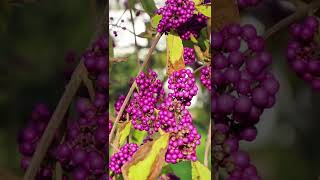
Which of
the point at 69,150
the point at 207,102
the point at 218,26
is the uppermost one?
the point at 218,26

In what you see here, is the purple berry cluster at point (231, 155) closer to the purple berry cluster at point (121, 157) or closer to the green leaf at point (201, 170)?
the green leaf at point (201, 170)

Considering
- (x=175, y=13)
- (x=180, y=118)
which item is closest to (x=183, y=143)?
(x=180, y=118)

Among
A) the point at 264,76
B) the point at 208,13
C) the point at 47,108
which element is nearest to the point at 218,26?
the point at 208,13

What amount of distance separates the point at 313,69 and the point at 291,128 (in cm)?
13

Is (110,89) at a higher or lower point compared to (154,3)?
lower

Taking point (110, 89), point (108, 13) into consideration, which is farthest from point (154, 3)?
point (110, 89)

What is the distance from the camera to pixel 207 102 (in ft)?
3.94

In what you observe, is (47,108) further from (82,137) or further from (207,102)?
(207,102)

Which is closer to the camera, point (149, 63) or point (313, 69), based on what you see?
point (313, 69)

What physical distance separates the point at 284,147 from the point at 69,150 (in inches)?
16.9

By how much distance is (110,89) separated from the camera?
122 cm

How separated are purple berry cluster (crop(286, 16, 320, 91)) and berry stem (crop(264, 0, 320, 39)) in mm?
15

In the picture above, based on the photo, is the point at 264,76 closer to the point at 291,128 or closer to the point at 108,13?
the point at 291,128

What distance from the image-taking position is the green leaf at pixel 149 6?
48.4 inches
